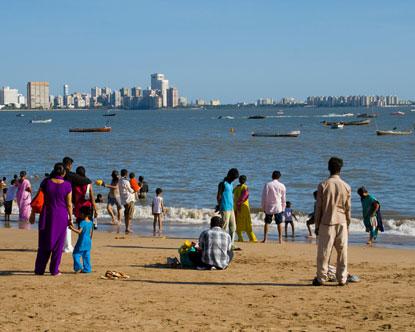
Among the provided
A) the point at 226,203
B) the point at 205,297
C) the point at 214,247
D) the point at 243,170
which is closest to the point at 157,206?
the point at 226,203

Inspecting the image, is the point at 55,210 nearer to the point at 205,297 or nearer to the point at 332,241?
the point at 205,297

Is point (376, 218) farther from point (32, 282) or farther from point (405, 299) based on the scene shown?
point (32, 282)

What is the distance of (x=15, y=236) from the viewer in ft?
58.2

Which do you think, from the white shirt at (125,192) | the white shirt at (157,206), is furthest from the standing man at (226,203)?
the white shirt at (157,206)

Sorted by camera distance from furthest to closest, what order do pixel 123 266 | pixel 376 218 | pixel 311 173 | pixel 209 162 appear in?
pixel 209 162, pixel 311 173, pixel 376 218, pixel 123 266

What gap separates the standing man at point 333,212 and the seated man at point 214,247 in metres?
2.06

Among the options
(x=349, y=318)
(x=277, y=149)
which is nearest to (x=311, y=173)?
(x=277, y=149)

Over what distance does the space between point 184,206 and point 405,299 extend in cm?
1988

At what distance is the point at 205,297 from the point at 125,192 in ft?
31.6

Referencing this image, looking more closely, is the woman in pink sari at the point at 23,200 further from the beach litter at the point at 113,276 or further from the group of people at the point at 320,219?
the beach litter at the point at 113,276

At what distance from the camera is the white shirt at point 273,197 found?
16078 millimetres

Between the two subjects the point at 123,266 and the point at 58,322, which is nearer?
the point at 58,322

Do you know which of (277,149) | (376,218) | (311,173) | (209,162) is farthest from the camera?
(277,149)

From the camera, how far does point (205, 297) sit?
9961 millimetres
